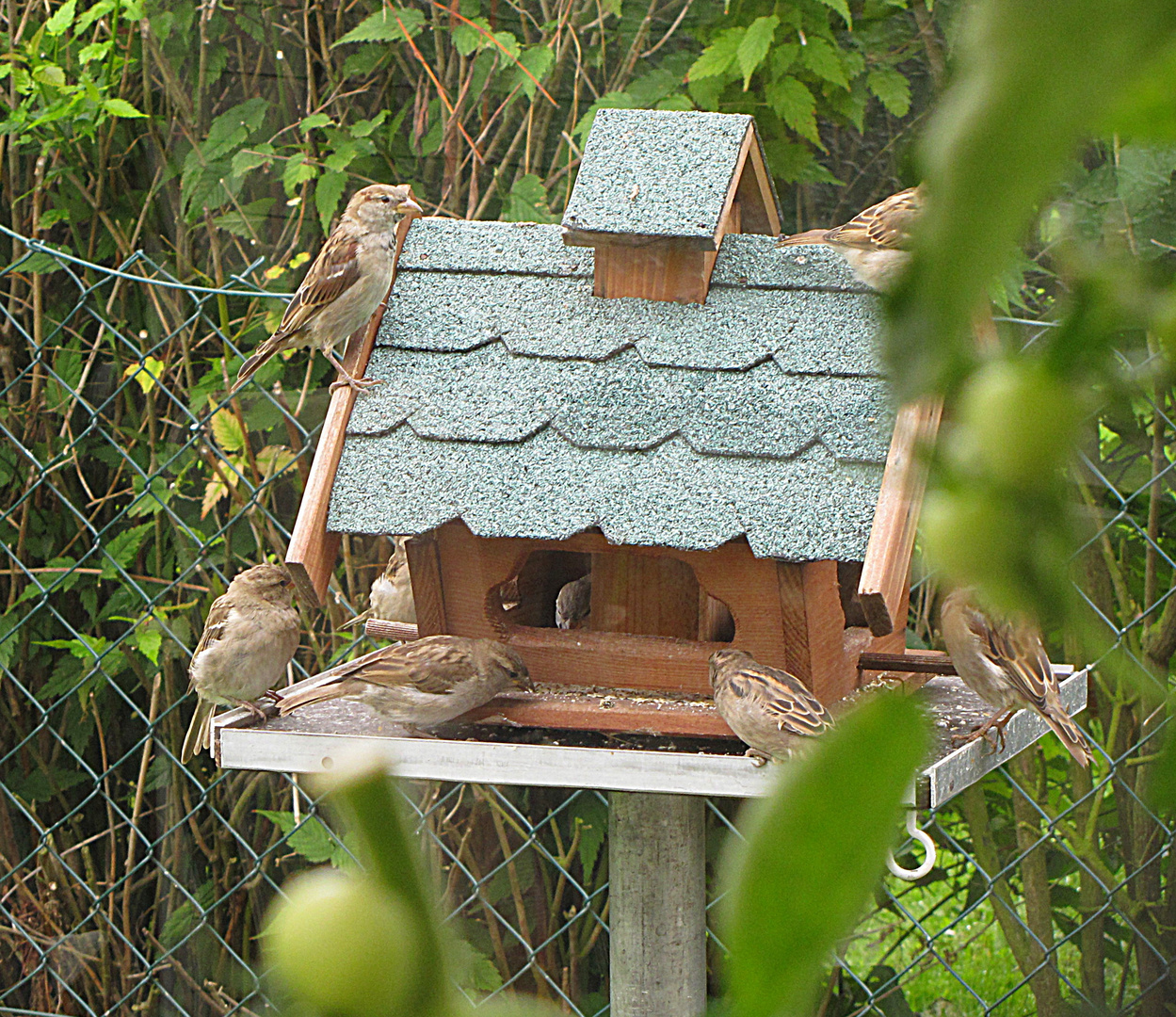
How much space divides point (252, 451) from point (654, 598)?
112 centimetres

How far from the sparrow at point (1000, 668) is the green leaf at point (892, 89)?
3.42 feet

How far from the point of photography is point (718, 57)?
2.27m

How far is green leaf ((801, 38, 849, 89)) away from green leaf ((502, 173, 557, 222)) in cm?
49

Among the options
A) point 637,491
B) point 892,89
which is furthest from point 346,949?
point 892,89

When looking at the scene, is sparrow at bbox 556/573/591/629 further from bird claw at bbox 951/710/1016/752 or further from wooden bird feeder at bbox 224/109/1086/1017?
bird claw at bbox 951/710/1016/752

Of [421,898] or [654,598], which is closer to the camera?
[421,898]

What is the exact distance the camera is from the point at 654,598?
1674mm

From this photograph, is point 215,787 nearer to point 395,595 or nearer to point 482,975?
point 482,975

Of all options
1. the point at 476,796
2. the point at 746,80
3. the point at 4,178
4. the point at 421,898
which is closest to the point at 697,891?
the point at 476,796

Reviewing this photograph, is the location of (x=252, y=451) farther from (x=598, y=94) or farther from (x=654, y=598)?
(x=654, y=598)

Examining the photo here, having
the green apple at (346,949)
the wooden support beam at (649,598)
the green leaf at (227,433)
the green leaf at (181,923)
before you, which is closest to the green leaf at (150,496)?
the green leaf at (227,433)

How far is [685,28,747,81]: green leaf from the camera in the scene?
2.25 metres

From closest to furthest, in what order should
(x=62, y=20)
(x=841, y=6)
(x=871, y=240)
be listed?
(x=871, y=240), (x=841, y=6), (x=62, y=20)

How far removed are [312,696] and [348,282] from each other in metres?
0.49
